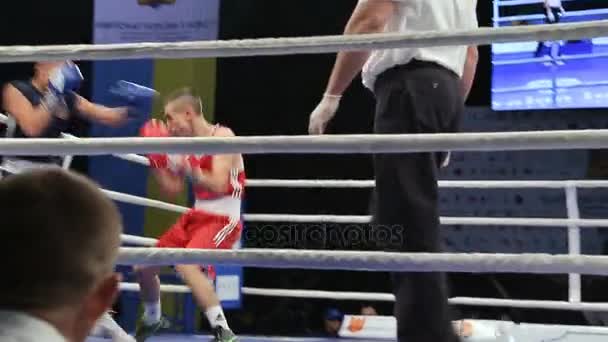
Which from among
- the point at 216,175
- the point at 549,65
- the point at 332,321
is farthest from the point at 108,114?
the point at 549,65

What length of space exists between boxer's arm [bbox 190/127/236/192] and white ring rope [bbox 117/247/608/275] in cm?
103

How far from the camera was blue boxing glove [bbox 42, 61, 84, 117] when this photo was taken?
7.46 feet

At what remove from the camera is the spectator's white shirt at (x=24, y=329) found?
48 centimetres

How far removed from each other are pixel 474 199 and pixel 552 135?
3.58 meters

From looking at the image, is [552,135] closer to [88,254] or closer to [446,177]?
[88,254]

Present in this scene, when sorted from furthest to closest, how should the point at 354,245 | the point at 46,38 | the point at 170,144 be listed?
the point at 46,38
the point at 354,245
the point at 170,144

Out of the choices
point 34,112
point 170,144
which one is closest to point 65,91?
point 34,112

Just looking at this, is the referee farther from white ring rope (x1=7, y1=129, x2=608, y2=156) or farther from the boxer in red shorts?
the boxer in red shorts

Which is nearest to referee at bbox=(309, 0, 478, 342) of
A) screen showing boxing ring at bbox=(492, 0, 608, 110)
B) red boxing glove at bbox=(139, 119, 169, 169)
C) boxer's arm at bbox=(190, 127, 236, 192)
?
boxer's arm at bbox=(190, 127, 236, 192)

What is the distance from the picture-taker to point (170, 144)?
1.27 m

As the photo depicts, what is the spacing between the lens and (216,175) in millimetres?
2318

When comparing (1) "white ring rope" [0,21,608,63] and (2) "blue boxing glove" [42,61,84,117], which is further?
(2) "blue boxing glove" [42,61,84,117]

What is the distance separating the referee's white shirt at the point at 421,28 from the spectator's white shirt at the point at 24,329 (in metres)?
0.96

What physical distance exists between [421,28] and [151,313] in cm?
135
